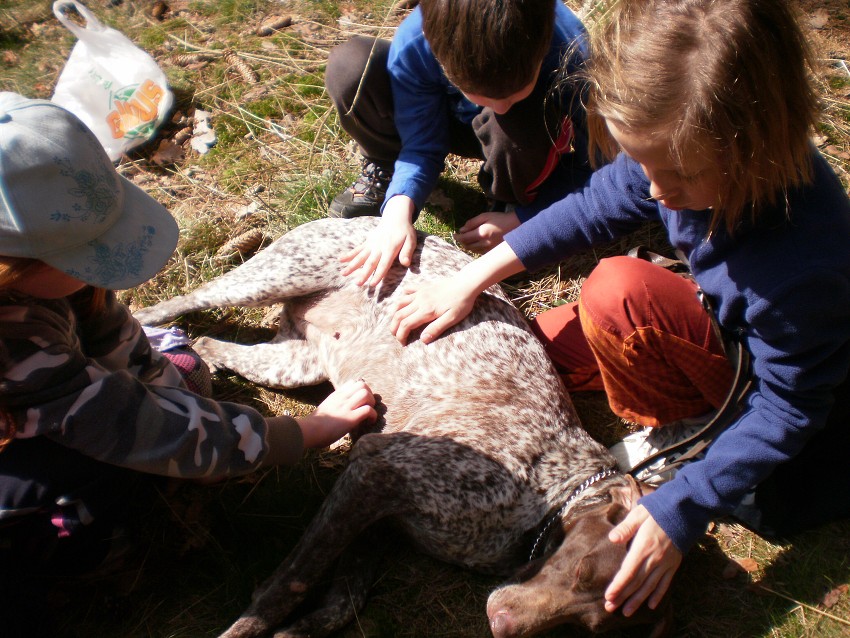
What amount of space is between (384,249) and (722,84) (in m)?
2.07

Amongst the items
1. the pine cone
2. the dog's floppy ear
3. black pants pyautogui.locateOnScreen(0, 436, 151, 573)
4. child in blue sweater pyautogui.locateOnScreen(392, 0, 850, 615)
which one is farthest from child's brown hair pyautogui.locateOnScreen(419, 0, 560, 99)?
black pants pyautogui.locateOnScreen(0, 436, 151, 573)

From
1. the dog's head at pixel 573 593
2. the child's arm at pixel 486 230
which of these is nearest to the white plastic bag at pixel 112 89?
the child's arm at pixel 486 230

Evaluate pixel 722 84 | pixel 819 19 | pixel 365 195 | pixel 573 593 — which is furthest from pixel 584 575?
pixel 819 19

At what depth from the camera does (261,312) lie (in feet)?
15.1

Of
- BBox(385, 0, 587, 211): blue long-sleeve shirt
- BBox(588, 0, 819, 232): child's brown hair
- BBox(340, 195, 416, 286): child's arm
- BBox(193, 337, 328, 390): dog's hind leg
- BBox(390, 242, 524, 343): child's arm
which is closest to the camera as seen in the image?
BBox(588, 0, 819, 232): child's brown hair

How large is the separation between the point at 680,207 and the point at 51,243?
88.1 inches

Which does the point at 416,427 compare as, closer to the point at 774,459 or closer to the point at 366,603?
the point at 366,603

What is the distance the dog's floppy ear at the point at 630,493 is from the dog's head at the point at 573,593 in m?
0.17

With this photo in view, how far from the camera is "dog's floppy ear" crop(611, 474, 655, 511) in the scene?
123 inches

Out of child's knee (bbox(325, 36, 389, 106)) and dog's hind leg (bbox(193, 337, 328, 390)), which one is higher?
child's knee (bbox(325, 36, 389, 106))

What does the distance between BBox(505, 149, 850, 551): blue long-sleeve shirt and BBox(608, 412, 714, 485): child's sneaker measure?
70cm

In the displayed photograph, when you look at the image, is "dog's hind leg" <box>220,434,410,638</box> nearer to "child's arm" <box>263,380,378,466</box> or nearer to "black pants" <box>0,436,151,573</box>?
"child's arm" <box>263,380,378,466</box>

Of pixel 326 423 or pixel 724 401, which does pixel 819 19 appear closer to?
pixel 724 401

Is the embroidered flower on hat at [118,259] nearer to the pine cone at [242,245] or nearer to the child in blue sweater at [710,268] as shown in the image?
the child in blue sweater at [710,268]
